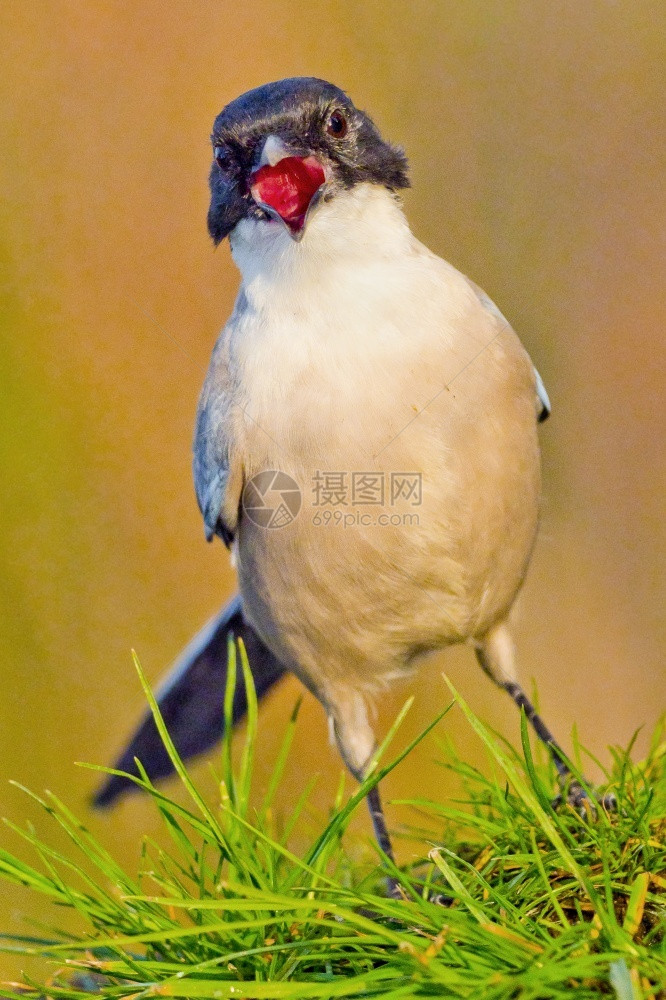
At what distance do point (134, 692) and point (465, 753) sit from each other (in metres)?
0.92

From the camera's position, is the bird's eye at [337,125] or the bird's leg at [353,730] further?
the bird's leg at [353,730]

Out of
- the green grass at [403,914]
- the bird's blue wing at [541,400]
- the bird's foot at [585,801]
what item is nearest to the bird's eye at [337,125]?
the bird's blue wing at [541,400]

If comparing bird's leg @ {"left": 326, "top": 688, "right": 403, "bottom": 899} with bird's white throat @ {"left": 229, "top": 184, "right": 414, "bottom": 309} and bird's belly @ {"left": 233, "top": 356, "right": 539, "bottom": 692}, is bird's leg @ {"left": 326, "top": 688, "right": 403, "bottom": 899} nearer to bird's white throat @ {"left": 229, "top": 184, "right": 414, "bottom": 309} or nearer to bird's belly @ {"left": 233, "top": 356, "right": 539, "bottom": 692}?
bird's belly @ {"left": 233, "top": 356, "right": 539, "bottom": 692}

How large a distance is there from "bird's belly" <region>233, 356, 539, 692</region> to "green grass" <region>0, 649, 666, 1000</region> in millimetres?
361

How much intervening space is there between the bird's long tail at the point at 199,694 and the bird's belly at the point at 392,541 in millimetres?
420

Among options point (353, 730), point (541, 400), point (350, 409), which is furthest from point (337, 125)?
point (353, 730)

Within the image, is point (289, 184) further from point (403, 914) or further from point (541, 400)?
point (403, 914)

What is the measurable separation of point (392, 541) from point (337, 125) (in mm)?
599

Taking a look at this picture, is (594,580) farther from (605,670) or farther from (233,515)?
(233,515)

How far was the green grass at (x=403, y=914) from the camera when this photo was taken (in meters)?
0.95

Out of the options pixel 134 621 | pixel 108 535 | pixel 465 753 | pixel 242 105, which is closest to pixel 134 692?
pixel 134 621

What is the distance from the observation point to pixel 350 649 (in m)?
1.72

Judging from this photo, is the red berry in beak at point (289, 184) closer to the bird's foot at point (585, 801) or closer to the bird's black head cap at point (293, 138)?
the bird's black head cap at point (293, 138)

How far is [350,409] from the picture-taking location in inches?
59.4
